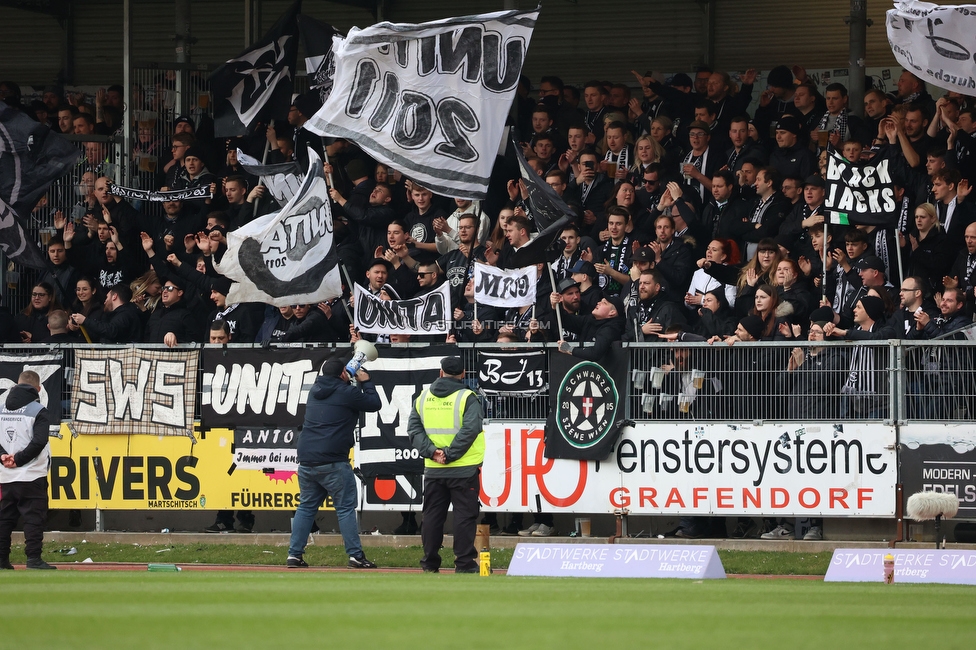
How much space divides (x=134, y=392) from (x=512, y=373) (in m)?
4.84

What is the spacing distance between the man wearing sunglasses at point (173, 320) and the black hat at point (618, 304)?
5.52 metres

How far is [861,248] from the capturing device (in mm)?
17266

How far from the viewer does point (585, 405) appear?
17.4 m

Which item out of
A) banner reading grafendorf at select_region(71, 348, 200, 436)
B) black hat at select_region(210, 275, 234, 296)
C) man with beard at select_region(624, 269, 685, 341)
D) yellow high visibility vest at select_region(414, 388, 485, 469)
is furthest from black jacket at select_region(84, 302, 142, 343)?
man with beard at select_region(624, 269, 685, 341)

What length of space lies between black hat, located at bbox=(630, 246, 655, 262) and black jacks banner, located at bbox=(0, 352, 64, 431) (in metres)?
7.35

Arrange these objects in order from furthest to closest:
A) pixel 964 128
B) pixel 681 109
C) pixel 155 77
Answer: pixel 155 77
pixel 681 109
pixel 964 128

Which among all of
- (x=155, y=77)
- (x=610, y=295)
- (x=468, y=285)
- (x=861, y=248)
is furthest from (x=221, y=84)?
(x=861, y=248)

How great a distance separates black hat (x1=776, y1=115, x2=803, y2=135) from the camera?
19.1 metres

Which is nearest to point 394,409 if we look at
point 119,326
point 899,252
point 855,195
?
point 119,326

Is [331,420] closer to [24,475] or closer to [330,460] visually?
[330,460]

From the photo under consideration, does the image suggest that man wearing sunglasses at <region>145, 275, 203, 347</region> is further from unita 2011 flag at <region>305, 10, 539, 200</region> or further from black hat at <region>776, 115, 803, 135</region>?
black hat at <region>776, 115, 803, 135</region>

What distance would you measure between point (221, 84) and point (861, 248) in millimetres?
9436

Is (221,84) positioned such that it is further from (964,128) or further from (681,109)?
(964,128)

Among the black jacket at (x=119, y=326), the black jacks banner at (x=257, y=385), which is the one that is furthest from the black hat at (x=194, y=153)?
the black jacks banner at (x=257, y=385)
